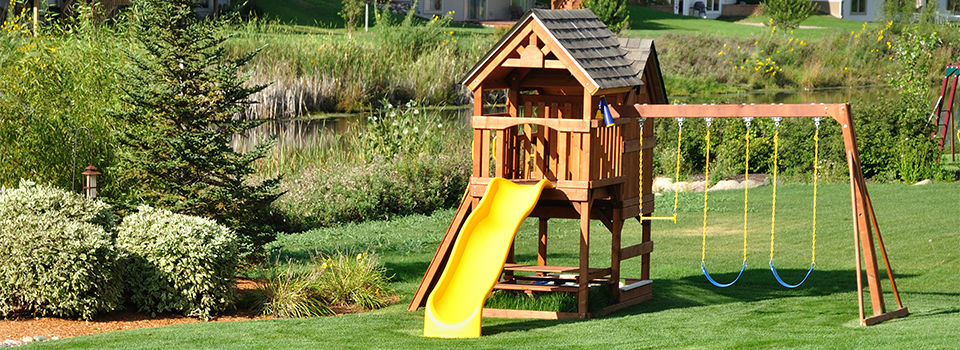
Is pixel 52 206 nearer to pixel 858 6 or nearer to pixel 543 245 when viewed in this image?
pixel 543 245

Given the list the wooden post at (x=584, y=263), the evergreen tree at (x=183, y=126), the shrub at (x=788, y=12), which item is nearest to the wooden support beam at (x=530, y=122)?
the wooden post at (x=584, y=263)

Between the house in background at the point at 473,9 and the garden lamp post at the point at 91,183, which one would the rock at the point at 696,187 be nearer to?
the garden lamp post at the point at 91,183

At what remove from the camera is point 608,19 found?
4712 cm

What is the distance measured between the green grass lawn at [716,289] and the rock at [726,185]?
849mm

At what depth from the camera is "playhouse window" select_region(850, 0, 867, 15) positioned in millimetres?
71812

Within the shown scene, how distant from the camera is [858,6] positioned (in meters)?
71.8

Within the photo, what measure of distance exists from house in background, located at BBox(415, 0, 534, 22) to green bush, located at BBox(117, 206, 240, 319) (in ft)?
167

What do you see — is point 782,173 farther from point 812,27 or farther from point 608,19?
point 812,27

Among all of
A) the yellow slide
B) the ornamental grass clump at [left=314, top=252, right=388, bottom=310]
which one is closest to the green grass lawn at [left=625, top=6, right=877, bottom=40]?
the ornamental grass clump at [left=314, top=252, right=388, bottom=310]

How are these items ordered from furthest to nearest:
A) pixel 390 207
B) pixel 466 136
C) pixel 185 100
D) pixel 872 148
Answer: pixel 466 136
pixel 872 148
pixel 390 207
pixel 185 100

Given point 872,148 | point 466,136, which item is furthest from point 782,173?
point 466,136

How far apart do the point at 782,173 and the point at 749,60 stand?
26041mm

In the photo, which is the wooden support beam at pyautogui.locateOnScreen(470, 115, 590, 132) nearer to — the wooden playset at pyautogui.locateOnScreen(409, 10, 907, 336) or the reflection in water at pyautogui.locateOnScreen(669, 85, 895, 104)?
the wooden playset at pyautogui.locateOnScreen(409, 10, 907, 336)

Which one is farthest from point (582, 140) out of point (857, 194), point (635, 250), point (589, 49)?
point (857, 194)
